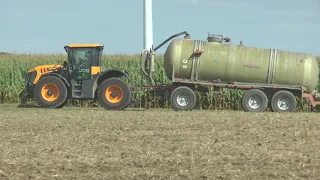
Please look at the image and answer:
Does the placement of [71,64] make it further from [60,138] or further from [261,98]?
[60,138]

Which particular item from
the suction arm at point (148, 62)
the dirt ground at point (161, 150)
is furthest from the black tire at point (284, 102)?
the dirt ground at point (161, 150)

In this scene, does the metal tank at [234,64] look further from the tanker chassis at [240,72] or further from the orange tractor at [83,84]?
the orange tractor at [83,84]

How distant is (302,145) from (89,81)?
955cm

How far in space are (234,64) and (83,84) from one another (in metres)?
4.78

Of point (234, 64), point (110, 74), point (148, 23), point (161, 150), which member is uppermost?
point (148, 23)

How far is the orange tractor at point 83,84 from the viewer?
52.0 ft

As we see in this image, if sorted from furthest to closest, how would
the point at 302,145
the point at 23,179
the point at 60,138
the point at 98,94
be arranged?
the point at 98,94
the point at 60,138
the point at 302,145
the point at 23,179

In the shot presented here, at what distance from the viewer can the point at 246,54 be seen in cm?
1697

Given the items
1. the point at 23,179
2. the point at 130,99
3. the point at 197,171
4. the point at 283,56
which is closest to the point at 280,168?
the point at 197,171

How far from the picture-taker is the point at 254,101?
Result: 16844mm

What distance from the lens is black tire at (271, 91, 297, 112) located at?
16.8 metres

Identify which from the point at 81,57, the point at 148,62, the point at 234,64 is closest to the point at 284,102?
the point at 234,64

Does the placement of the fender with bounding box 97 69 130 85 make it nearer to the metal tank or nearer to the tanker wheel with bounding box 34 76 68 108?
the tanker wheel with bounding box 34 76 68 108

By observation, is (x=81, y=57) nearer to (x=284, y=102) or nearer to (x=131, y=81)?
(x=131, y=81)
